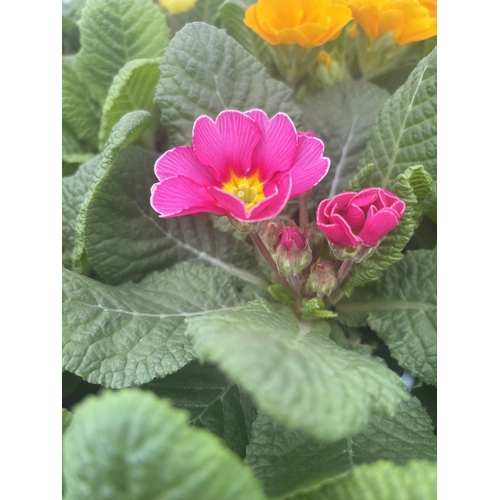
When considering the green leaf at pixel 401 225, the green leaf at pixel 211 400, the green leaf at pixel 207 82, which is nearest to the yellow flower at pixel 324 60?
the green leaf at pixel 207 82

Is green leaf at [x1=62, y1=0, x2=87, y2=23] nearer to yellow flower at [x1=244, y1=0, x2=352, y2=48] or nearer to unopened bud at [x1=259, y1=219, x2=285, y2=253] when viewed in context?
yellow flower at [x1=244, y1=0, x2=352, y2=48]

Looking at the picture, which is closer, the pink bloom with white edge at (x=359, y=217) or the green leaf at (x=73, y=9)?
the pink bloom with white edge at (x=359, y=217)

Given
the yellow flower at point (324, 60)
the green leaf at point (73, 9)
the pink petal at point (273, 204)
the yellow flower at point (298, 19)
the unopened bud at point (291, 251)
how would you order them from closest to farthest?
the pink petal at point (273, 204) < the unopened bud at point (291, 251) < the yellow flower at point (298, 19) < the yellow flower at point (324, 60) < the green leaf at point (73, 9)

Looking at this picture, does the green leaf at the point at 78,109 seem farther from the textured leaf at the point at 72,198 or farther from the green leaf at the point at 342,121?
the green leaf at the point at 342,121

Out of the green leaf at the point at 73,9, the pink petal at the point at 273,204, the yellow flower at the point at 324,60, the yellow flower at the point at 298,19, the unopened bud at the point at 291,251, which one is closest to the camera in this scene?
the pink petal at the point at 273,204

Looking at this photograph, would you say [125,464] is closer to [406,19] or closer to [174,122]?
[174,122]

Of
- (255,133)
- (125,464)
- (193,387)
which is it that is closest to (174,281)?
(193,387)

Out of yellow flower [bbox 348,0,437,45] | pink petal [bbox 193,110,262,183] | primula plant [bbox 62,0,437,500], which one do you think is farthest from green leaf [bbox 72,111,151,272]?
yellow flower [bbox 348,0,437,45]

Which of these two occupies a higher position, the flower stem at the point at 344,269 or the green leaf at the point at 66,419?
the flower stem at the point at 344,269
